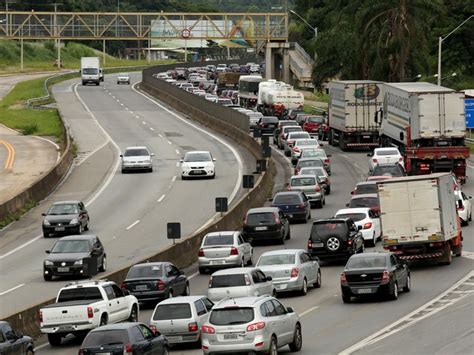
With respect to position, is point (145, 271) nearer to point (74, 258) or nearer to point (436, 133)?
point (74, 258)

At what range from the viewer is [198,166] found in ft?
228

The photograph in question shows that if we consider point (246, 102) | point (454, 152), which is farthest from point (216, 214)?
point (246, 102)

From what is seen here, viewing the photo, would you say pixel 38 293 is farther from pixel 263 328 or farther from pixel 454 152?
pixel 454 152

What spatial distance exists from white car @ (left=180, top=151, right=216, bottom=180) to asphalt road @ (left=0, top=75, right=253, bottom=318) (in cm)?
47

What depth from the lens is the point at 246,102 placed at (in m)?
127

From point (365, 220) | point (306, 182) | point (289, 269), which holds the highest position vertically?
point (306, 182)

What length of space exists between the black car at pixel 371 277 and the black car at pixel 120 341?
9939mm

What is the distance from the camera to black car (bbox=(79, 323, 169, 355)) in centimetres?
2555

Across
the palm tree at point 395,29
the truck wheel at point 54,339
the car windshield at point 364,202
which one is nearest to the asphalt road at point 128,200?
the truck wheel at point 54,339

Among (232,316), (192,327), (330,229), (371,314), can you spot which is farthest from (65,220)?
(232,316)

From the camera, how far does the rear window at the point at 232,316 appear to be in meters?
26.7

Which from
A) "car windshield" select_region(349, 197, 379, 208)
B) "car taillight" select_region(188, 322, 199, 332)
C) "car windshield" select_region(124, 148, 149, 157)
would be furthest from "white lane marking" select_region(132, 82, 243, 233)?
"car taillight" select_region(188, 322, 199, 332)

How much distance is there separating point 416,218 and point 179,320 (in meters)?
13.9

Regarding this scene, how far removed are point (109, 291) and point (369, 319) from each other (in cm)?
615
